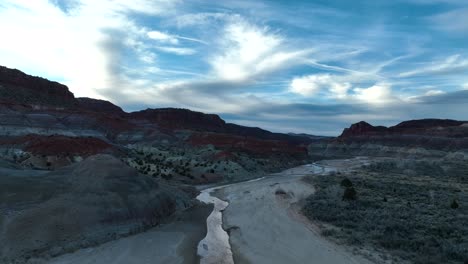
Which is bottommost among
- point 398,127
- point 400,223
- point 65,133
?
point 400,223

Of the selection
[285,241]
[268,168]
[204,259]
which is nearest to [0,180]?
[204,259]

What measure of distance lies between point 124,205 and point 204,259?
7320mm

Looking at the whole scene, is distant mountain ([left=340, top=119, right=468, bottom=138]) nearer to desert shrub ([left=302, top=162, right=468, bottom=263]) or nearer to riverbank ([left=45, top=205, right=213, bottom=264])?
desert shrub ([left=302, top=162, right=468, bottom=263])

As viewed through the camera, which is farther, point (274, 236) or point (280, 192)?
point (280, 192)

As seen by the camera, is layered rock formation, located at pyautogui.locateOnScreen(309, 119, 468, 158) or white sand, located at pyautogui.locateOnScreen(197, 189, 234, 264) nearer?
white sand, located at pyautogui.locateOnScreen(197, 189, 234, 264)

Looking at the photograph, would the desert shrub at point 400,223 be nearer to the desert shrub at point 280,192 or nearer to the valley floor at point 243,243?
the valley floor at point 243,243

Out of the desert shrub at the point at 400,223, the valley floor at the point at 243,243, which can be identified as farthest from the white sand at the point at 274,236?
the desert shrub at the point at 400,223

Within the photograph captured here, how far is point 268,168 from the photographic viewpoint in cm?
7212

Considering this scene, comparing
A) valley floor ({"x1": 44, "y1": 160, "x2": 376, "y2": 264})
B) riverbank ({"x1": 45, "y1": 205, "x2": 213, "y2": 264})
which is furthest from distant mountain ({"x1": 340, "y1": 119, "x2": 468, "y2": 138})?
riverbank ({"x1": 45, "y1": 205, "x2": 213, "y2": 264})

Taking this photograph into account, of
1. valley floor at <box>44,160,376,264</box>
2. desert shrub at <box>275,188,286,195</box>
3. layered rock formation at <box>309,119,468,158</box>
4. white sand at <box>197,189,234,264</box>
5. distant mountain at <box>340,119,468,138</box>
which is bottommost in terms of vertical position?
white sand at <box>197,189,234,264</box>

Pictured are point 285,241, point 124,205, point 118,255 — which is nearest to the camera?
point 118,255

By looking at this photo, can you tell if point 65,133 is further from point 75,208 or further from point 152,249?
point 152,249

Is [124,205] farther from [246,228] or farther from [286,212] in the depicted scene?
[286,212]

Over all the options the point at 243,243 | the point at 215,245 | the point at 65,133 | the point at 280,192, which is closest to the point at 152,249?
the point at 215,245
